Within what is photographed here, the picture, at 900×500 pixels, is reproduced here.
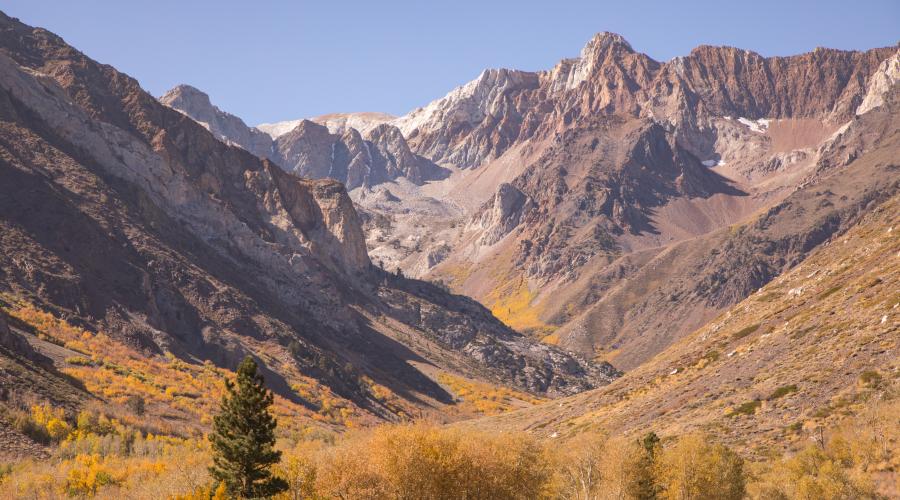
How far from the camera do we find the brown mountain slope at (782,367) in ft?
248

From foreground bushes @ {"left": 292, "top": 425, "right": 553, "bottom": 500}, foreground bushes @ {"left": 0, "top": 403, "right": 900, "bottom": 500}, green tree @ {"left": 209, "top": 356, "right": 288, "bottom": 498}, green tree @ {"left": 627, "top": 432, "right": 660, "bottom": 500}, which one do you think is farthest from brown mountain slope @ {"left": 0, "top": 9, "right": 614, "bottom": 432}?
green tree @ {"left": 627, "top": 432, "right": 660, "bottom": 500}

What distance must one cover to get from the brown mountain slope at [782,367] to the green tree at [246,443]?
4701 cm

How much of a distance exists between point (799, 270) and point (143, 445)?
343ft

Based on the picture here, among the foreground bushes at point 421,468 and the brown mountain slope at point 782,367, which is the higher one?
the brown mountain slope at point 782,367

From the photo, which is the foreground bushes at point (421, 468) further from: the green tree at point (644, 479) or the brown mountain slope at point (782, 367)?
the brown mountain slope at point (782, 367)

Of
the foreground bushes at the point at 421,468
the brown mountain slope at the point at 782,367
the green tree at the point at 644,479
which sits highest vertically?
the brown mountain slope at the point at 782,367

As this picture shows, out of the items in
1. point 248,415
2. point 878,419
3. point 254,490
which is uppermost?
point 878,419

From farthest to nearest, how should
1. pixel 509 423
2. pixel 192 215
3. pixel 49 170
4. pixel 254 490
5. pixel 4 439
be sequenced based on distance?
pixel 192 215, pixel 49 170, pixel 509 423, pixel 4 439, pixel 254 490

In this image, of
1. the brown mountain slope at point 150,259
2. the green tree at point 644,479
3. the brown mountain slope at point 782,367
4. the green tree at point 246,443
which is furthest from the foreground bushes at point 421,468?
the brown mountain slope at point 150,259

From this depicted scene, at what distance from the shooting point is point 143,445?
69.0 m

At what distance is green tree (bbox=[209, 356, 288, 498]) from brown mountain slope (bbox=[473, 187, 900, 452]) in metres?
47.0

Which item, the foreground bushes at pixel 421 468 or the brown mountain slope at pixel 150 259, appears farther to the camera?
the brown mountain slope at pixel 150 259

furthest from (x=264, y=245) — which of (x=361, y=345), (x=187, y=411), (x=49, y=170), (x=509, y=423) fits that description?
(x=187, y=411)

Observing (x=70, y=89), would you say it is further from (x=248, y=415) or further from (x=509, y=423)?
(x=248, y=415)
